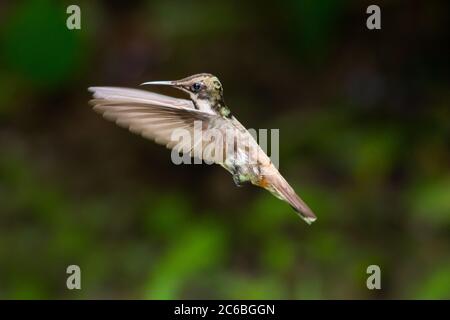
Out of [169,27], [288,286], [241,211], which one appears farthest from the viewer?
[169,27]

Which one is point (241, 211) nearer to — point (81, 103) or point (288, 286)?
point (288, 286)

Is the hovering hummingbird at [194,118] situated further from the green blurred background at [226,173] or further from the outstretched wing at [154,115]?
the green blurred background at [226,173]

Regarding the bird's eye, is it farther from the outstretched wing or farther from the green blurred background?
the green blurred background

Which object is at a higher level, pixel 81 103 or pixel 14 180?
pixel 81 103

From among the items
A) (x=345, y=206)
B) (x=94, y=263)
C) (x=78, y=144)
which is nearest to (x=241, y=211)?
(x=345, y=206)

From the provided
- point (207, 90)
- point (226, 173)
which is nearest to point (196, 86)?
point (207, 90)

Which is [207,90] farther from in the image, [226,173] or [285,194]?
[226,173]

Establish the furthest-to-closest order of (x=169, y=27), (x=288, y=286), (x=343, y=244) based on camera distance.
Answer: (x=169, y=27), (x=343, y=244), (x=288, y=286)
